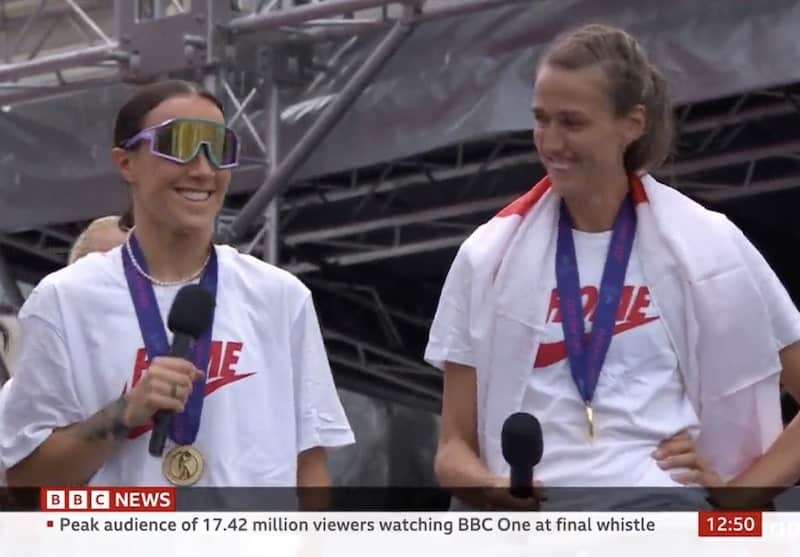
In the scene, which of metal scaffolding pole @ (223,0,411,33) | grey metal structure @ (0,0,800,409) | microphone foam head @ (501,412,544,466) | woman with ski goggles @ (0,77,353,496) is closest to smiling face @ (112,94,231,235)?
woman with ski goggles @ (0,77,353,496)

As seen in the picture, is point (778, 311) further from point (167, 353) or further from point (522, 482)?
point (167, 353)

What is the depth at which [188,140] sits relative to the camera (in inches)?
93.3

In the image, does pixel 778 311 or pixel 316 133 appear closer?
pixel 778 311

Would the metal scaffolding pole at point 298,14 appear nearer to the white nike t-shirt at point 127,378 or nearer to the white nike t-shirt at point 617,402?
the white nike t-shirt at point 127,378

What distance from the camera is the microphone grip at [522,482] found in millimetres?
2092

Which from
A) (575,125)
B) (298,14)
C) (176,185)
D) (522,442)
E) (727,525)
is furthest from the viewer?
(298,14)

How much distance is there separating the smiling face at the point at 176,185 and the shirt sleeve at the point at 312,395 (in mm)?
182

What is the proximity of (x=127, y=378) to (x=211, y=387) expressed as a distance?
10cm

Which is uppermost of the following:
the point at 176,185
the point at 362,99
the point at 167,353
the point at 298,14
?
the point at 298,14

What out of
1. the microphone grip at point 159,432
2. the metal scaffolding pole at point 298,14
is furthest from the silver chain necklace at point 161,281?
the metal scaffolding pole at point 298,14

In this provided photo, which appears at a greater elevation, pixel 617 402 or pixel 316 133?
pixel 316 133

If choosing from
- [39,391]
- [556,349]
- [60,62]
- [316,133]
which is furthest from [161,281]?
[60,62]

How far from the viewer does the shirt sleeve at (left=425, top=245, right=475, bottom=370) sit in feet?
7.57

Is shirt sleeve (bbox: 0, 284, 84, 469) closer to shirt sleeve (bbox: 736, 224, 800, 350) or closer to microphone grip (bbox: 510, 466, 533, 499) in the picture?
microphone grip (bbox: 510, 466, 533, 499)
